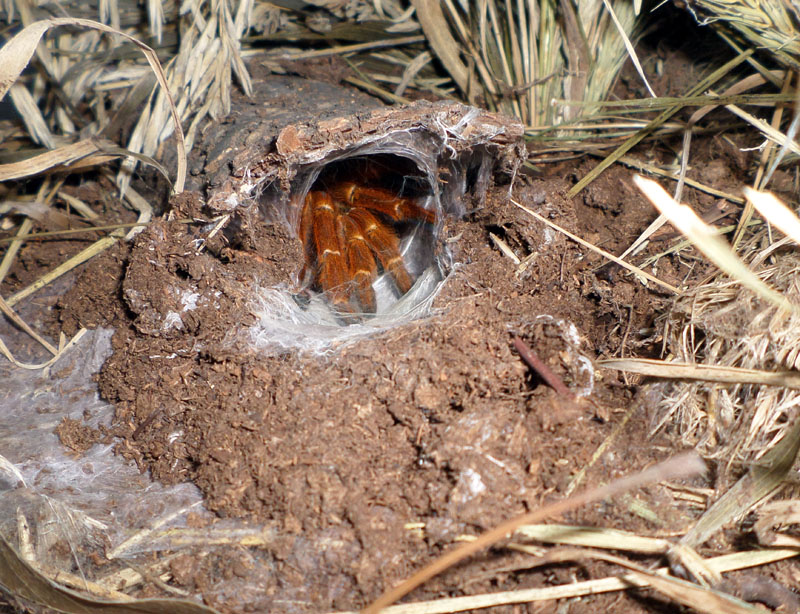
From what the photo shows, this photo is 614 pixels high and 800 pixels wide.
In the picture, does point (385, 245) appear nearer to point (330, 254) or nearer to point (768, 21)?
point (330, 254)

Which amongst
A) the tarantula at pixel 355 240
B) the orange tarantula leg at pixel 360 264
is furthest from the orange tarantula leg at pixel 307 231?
the orange tarantula leg at pixel 360 264

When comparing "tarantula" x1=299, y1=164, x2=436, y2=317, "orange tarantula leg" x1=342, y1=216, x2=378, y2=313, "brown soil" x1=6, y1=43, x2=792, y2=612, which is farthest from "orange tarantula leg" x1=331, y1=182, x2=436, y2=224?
"brown soil" x1=6, y1=43, x2=792, y2=612

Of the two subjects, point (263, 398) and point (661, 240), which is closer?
point (263, 398)

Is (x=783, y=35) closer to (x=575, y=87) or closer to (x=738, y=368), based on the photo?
(x=575, y=87)

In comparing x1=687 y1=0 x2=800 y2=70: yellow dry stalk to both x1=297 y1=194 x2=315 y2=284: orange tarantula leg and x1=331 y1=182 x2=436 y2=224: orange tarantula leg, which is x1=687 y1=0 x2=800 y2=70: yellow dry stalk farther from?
x1=297 y1=194 x2=315 y2=284: orange tarantula leg

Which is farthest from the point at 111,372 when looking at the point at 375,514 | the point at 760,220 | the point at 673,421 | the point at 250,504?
the point at 760,220
